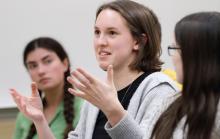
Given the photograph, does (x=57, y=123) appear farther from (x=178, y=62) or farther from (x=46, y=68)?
(x=178, y=62)

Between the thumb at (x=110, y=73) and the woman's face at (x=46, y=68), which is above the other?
the thumb at (x=110, y=73)

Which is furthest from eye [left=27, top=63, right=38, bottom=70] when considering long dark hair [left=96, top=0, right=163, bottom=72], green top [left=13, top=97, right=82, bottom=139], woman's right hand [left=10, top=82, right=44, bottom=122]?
long dark hair [left=96, top=0, right=163, bottom=72]

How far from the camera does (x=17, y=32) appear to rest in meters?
2.71

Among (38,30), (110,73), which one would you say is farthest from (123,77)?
(38,30)

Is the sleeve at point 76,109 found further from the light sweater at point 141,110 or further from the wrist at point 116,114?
the wrist at point 116,114

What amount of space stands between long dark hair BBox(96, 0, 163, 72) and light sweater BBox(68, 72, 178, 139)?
9 cm

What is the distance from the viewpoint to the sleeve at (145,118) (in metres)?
1.31

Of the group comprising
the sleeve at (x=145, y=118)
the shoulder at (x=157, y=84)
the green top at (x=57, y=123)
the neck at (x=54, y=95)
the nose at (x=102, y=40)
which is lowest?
the green top at (x=57, y=123)

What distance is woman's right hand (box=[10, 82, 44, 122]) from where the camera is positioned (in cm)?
161

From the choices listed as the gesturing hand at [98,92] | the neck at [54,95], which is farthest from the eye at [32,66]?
the gesturing hand at [98,92]

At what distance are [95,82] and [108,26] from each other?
13.0 inches

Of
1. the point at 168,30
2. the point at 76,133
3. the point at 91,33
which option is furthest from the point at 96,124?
the point at 168,30

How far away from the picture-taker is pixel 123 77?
1641 millimetres

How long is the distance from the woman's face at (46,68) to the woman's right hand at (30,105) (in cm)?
50
